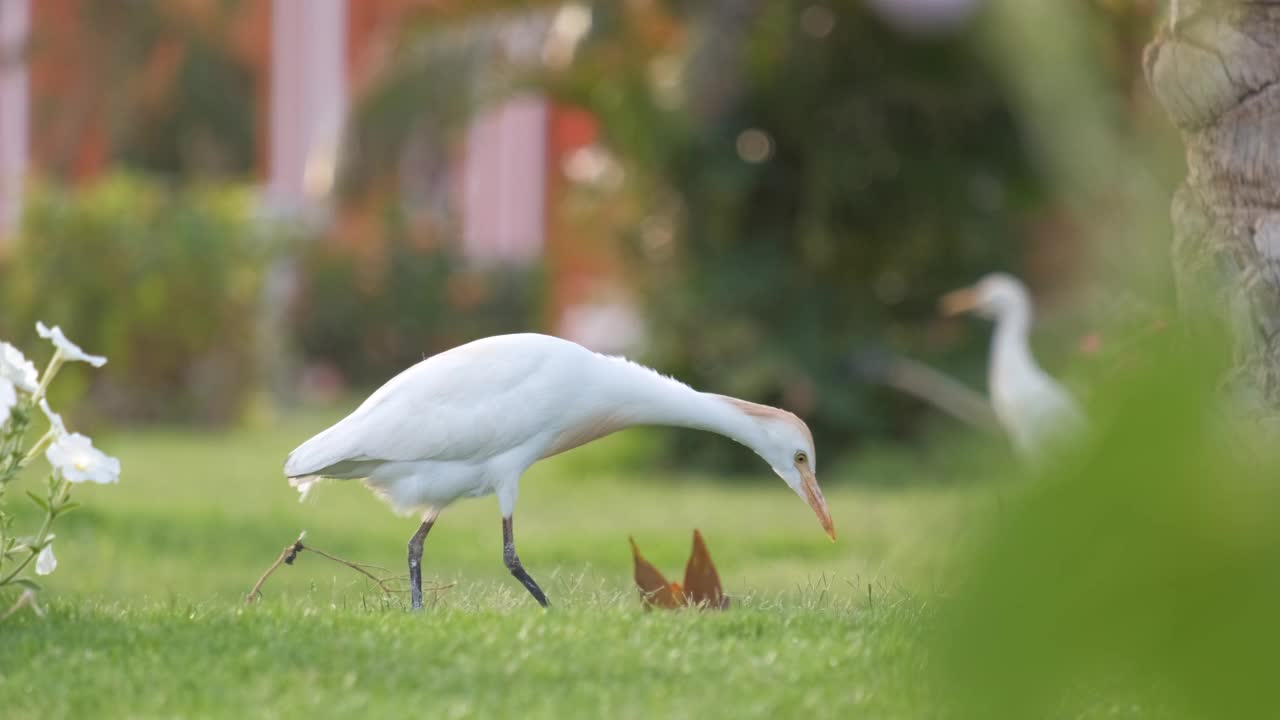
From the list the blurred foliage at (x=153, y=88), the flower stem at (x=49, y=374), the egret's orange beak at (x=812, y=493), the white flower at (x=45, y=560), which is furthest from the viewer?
the blurred foliage at (x=153, y=88)

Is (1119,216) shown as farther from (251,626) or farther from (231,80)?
(231,80)

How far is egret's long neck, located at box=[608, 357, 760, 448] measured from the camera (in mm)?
4340

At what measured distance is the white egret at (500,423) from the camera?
13.7ft

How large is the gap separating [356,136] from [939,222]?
182 inches

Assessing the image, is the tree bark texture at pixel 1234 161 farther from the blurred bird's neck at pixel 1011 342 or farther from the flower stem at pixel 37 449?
the blurred bird's neck at pixel 1011 342

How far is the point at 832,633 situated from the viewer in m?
3.65

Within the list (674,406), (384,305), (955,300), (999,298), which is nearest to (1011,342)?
(999,298)

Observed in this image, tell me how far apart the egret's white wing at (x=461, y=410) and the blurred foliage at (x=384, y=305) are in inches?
592

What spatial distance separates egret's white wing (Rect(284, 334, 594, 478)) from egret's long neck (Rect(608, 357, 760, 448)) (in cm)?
17

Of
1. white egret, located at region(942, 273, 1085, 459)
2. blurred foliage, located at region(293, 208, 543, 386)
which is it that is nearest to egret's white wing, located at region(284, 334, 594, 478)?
white egret, located at region(942, 273, 1085, 459)

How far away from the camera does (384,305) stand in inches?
769

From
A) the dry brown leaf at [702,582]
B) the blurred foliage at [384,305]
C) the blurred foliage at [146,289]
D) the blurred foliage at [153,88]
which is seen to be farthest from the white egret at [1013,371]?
the blurred foliage at [153,88]

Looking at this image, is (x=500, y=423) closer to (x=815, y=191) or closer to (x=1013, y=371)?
(x=1013, y=371)

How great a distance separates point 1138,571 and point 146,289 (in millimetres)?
14193
